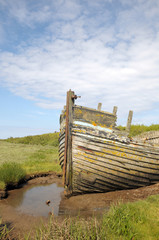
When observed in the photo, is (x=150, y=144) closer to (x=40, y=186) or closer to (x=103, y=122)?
(x=103, y=122)

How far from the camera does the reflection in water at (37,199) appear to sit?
18.1 ft

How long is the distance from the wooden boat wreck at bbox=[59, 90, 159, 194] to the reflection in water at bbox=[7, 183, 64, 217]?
0.86m

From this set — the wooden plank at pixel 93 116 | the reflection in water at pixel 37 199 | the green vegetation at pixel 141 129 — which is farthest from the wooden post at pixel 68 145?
the green vegetation at pixel 141 129

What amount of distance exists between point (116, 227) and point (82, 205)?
7.56 ft

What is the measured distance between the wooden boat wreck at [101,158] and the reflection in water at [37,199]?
864 mm

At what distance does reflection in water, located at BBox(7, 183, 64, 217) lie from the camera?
18.1 ft

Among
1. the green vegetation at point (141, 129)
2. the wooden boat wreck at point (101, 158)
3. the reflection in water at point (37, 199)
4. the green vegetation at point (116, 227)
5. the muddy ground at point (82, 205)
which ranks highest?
the green vegetation at point (141, 129)

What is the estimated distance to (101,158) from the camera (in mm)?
5766

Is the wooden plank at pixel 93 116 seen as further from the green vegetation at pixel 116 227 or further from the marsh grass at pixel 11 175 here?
the marsh grass at pixel 11 175

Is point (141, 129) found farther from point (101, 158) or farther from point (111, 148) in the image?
point (101, 158)

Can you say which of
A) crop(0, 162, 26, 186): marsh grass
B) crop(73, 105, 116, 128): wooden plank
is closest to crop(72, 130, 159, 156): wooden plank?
crop(73, 105, 116, 128): wooden plank

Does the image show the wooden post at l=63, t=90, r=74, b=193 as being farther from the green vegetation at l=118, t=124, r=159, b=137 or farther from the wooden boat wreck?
the green vegetation at l=118, t=124, r=159, b=137

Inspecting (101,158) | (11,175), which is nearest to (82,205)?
(101,158)

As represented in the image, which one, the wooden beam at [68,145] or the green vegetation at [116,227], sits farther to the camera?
the wooden beam at [68,145]
